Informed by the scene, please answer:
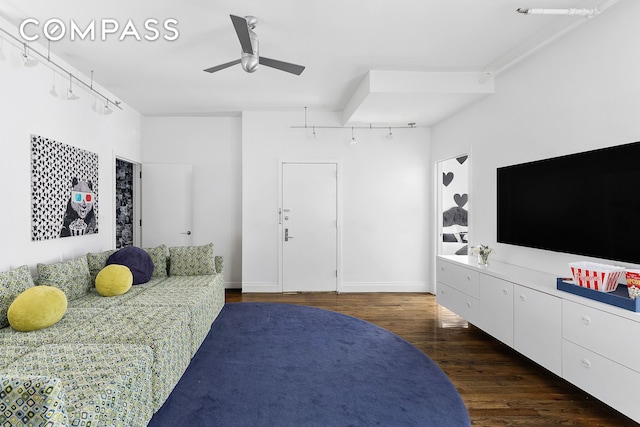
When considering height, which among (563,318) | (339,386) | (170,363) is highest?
(563,318)

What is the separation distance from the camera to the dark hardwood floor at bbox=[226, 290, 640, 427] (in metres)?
2.12

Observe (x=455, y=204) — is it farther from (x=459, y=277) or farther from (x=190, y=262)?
(x=190, y=262)

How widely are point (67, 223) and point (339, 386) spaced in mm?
2981

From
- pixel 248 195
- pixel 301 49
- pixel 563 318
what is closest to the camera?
pixel 563 318

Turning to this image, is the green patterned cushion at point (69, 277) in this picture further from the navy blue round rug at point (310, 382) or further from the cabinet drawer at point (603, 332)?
the cabinet drawer at point (603, 332)

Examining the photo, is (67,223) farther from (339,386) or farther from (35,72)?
(339,386)

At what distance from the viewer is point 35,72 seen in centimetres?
296

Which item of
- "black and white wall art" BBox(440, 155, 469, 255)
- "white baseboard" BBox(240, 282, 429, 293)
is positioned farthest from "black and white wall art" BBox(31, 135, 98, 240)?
"black and white wall art" BBox(440, 155, 469, 255)

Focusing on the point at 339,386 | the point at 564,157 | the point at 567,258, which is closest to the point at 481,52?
the point at 564,157

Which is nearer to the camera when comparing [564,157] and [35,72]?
[564,157]

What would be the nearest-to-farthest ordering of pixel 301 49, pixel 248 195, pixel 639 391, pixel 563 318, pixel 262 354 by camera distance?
pixel 639 391, pixel 563 318, pixel 262 354, pixel 301 49, pixel 248 195

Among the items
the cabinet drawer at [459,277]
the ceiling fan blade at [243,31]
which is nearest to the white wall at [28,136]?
the ceiling fan blade at [243,31]

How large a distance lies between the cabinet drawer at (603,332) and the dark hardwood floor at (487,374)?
18.8 inches

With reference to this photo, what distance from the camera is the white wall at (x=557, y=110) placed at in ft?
7.41
